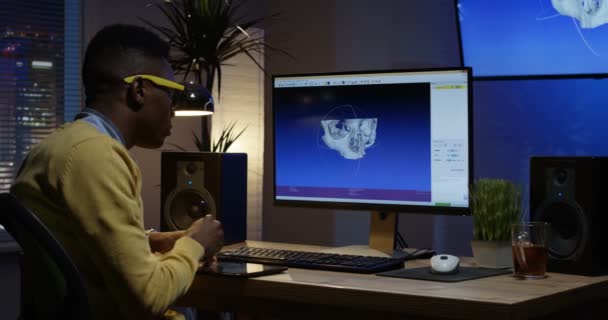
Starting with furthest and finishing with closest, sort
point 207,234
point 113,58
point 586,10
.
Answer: point 586,10
point 207,234
point 113,58

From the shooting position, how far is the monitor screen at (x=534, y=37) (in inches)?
135

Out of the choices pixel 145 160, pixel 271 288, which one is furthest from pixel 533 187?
pixel 145 160

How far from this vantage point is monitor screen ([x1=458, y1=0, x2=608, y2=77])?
3434mm

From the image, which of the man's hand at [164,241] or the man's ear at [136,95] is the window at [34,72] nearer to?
the man's hand at [164,241]

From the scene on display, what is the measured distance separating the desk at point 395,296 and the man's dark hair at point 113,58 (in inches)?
22.3

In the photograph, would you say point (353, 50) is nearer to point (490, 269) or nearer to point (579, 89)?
point (579, 89)

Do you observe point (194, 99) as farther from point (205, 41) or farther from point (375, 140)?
point (205, 41)

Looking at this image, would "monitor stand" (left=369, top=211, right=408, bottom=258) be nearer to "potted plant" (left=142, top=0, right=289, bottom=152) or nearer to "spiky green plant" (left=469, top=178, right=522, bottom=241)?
"spiky green plant" (left=469, top=178, right=522, bottom=241)

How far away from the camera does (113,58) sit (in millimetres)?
1796

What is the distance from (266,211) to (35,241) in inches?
122

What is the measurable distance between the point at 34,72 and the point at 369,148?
2251 millimetres

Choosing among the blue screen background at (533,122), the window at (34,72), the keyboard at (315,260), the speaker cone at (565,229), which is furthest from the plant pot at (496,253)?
the window at (34,72)

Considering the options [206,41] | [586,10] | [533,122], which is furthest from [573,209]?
[206,41]

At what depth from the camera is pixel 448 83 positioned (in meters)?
2.37
